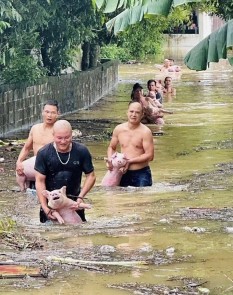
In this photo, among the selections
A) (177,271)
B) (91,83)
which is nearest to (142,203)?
(177,271)

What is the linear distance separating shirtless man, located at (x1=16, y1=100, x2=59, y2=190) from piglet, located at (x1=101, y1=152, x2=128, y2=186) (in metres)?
1.03

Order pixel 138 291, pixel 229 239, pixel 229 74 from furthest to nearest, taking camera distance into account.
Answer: pixel 229 74 < pixel 229 239 < pixel 138 291

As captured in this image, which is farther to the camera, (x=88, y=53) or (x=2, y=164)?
(x=88, y=53)

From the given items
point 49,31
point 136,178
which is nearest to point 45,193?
point 136,178

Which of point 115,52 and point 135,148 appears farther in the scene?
point 115,52

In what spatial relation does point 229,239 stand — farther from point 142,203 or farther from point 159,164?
point 159,164

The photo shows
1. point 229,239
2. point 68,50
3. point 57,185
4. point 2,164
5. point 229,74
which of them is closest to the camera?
point 229,239

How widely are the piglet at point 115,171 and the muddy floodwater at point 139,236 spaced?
165 mm

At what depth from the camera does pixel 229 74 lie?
41.4 metres

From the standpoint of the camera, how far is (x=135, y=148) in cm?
1295

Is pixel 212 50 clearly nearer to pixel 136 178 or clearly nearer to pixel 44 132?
pixel 44 132

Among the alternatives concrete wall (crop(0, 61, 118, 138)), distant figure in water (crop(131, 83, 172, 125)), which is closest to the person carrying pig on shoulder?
concrete wall (crop(0, 61, 118, 138))

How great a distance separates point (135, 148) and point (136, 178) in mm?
440

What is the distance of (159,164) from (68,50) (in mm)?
7301
